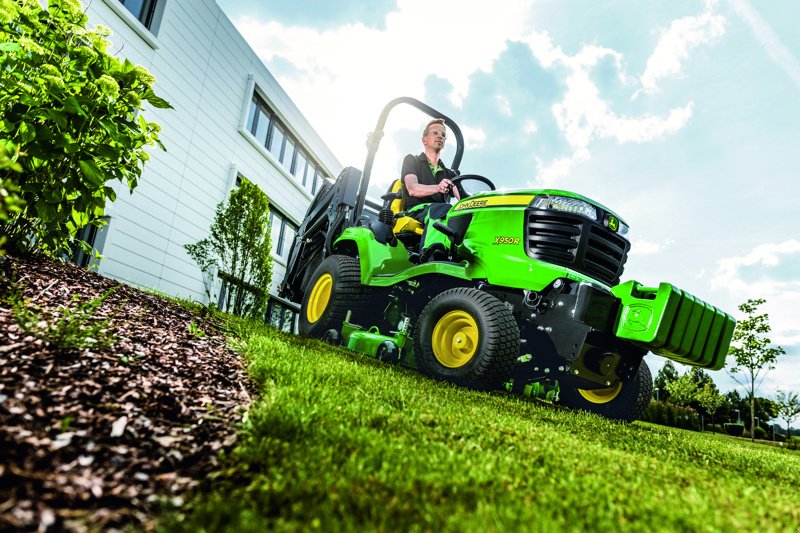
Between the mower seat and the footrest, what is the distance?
2.50 metres

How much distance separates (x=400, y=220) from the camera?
6148 mm

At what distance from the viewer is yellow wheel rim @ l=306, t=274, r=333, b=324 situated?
263 inches

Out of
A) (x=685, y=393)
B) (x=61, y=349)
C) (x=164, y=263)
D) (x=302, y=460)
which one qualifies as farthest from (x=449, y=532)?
(x=685, y=393)

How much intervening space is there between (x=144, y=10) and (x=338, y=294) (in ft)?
25.6

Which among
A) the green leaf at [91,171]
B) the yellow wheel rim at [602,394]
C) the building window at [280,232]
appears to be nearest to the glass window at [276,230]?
the building window at [280,232]

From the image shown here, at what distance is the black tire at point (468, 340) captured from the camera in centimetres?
413

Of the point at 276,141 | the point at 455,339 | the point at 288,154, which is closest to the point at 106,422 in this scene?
the point at 455,339

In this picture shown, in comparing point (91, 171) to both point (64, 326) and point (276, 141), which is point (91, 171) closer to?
point (64, 326)

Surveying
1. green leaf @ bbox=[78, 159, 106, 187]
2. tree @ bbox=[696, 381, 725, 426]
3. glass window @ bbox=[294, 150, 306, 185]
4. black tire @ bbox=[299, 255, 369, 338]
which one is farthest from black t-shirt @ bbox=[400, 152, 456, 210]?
tree @ bbox=[696, 381, 725, 426]

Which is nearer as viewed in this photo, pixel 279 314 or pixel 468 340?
pixel 468 340

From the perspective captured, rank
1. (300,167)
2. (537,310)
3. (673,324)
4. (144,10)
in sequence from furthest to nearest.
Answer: (300,167) < (144,10) < (537,310) < (673,324)

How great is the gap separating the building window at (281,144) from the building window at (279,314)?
175 inches

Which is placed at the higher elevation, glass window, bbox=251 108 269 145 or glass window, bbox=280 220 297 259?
glass window, bbox=251 108 269 145

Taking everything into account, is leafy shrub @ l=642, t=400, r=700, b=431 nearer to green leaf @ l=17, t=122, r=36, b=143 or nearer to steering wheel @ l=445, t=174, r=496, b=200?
steering wheel @ l=445, t=174, r=496, b=200
